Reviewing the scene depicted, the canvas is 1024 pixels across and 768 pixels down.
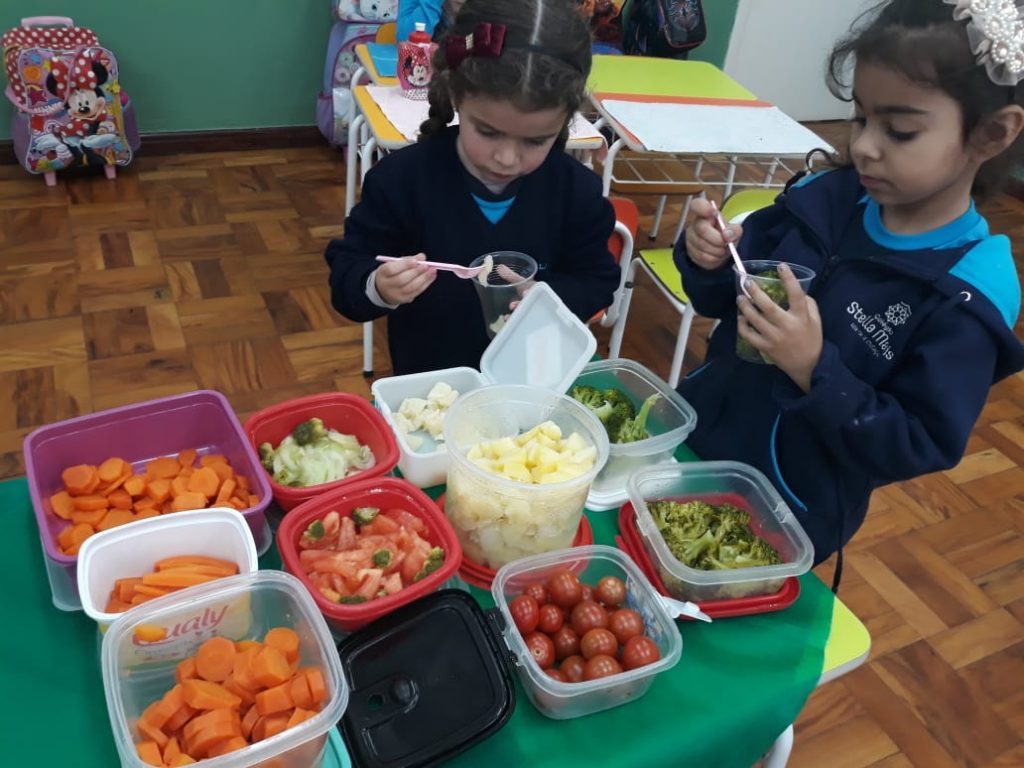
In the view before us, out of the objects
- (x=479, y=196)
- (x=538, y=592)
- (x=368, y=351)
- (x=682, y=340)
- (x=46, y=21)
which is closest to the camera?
(x=538, y=592)

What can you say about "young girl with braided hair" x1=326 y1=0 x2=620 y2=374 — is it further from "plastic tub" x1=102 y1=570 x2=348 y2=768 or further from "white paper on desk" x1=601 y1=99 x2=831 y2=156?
"white paper on desk" x1=601 y1=99 x2=831 y2=156

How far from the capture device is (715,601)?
897mm

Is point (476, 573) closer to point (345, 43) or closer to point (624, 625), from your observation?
point (624, 625)

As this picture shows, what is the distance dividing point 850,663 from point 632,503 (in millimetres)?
301

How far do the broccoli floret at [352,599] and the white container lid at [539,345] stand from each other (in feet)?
1.29

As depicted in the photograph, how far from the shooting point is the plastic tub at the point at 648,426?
1.01 meters

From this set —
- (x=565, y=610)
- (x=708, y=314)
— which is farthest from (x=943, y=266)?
(x=565, y=610)

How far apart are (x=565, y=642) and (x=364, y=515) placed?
26 centimetres

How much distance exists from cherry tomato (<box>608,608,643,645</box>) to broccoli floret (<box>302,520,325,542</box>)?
12.6 inches

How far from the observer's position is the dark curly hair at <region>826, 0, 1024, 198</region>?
82cm

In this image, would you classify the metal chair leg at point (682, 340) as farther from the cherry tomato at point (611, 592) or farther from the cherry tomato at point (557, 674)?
the cherry tomato at point (557, 674)

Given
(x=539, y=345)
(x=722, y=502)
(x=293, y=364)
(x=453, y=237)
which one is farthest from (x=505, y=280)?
(x=293, y=364)

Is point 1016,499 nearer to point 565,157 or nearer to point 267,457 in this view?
point 565,157

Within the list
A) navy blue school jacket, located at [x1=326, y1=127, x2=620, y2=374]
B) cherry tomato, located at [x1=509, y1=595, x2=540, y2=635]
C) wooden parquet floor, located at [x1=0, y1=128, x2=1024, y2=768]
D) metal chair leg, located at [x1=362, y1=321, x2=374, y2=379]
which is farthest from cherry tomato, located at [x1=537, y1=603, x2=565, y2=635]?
metal chair leg, located at [x1=362, y1=321, x2=374, y2=379]
